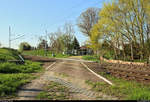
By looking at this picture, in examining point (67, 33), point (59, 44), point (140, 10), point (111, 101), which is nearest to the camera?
point (111, 101)

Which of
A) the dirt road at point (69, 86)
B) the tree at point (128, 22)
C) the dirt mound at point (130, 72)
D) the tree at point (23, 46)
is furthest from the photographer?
the tree at point (23, 46)

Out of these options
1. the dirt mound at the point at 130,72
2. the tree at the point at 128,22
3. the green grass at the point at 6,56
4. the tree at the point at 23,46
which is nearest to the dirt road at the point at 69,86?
the dirt mound at the point at 130,72

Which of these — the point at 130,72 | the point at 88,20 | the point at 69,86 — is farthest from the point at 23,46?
the point at 69,86

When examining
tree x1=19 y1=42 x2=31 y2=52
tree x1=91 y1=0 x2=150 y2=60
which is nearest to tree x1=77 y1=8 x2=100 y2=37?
tree x1=91 y1=0 x2=150 y2=60

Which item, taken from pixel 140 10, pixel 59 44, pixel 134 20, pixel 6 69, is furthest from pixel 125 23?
pixel 59 44

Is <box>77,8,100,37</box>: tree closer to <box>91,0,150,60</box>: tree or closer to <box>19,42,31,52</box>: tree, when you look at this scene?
<box>91,0,150,60</box>: tree

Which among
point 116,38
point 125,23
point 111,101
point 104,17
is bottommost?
point 111,101

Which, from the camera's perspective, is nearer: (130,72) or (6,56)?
(130,72)

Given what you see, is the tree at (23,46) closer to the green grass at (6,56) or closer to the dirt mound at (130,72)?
the green grass at (6,56)

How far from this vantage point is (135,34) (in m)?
22.6

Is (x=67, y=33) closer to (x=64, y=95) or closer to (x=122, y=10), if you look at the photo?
(x=122, y=10)

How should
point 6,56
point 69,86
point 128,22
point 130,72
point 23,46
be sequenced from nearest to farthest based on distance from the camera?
point 69,86 < point 130,72 < point 6,56 < point 128,22 < point 23,46

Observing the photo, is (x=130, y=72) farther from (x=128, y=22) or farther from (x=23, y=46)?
(x=23, y=46)

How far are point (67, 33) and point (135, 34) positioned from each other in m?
39.4
